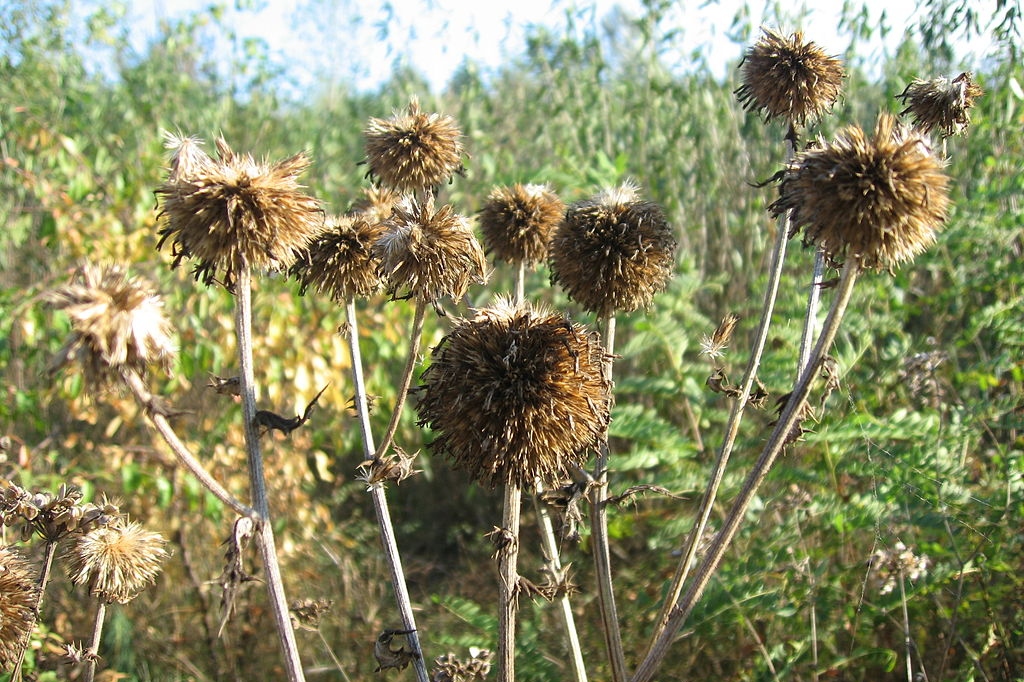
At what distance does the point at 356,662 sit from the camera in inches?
172

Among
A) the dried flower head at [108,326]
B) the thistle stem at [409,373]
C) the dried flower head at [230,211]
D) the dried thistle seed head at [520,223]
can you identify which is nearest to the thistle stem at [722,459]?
the dried thistle seed head at [520,223]

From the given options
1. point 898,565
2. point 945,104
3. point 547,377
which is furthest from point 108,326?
point 898,565

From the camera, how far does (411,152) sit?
2.38 metres

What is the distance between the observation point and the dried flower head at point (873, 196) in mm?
1779

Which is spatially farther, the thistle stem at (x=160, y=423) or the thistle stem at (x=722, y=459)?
the thistle stem at (x=722, y=459)

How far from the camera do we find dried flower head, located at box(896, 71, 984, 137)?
231cm

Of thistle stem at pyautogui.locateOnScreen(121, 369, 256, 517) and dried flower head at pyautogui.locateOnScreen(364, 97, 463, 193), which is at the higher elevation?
dried flower head at pyautogui.locateOnScreen(364, 97, 463, 193)

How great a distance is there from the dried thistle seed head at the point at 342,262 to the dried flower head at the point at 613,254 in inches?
20.5

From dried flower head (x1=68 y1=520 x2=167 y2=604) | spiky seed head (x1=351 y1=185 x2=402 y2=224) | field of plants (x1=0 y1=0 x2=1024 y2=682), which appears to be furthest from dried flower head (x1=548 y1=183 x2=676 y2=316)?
dried flower head (x1=68 y1=520 x2=167 y2=604)

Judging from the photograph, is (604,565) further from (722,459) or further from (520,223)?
(520,223)

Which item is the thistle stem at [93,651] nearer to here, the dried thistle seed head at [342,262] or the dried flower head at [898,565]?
the dried thistle seed head at [342,262]

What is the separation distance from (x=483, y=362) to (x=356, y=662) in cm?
312

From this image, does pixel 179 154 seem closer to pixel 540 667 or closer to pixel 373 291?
pixel 373 291

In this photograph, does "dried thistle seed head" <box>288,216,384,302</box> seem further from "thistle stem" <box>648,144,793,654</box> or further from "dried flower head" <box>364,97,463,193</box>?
"thistle stem" <box>648,144,793,654</box>
